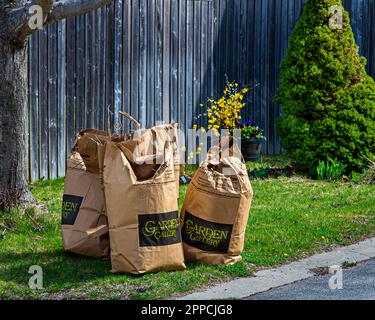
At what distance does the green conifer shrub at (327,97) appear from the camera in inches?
391

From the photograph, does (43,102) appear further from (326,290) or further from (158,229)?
(326,290)

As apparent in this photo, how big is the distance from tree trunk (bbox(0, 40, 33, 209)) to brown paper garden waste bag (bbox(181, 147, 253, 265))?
2.01 meters

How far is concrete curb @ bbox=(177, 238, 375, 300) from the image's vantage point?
17.3ft

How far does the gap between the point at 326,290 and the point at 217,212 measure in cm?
97

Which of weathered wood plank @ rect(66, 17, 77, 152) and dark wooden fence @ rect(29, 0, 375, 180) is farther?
weathered wood plank @ rect(66, 17, 77, 152)

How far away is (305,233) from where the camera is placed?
6973 millimetres

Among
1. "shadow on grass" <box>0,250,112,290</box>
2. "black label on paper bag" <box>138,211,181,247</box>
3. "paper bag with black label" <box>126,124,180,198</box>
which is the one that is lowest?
"shadow on grass" <box>0,250,112,290</box>

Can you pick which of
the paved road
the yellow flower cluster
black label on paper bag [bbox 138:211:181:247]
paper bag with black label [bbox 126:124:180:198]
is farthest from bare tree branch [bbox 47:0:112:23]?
the yellow flower cluster

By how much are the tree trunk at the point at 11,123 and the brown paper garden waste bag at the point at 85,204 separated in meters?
1.15

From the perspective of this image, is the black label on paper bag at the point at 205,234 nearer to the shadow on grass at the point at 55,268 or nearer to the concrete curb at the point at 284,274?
the concrete curb at the point at 284,274

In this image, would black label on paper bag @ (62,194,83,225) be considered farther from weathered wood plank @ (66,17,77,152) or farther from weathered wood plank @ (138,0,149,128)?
weathered wood plank @ (138,0,149,128)

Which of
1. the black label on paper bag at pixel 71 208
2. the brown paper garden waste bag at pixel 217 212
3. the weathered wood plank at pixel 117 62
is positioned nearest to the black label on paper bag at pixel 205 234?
the brown paper garden waste bag at pixel 217 212
